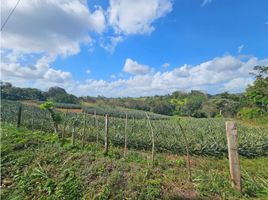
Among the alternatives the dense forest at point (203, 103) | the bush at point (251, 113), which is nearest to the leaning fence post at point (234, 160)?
the dense forest at point (203, 103)

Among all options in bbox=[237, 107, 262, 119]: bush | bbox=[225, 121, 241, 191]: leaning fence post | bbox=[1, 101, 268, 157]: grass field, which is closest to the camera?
bbox=[225, 121, 241, 191]: leaning fence post

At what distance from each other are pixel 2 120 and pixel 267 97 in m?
29.3

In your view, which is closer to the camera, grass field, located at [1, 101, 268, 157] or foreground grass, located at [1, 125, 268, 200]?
foreground grass, located at [1, 125, 268, 200]

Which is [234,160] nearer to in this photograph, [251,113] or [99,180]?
[99,180]

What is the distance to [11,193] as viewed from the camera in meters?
4.70

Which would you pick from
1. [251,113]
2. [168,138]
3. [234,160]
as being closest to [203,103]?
[251,113]

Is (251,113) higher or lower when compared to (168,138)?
higher

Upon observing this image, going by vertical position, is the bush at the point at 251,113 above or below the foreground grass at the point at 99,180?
above

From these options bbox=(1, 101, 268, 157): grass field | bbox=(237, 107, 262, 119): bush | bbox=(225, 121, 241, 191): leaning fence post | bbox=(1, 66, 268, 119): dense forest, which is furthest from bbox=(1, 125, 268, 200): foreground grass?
bbox=(237, 107, 262, 119): bush

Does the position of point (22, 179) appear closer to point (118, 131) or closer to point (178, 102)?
point (118, 131)

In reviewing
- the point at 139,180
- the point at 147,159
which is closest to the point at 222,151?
the point at 147,159

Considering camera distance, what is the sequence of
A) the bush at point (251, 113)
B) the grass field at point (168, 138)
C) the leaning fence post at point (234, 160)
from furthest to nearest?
the bush at point (251, 113), the grass field at point (168, 138), the leaning fence post at point (234, 160)

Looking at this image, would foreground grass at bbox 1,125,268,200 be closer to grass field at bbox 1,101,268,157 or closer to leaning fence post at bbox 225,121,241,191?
leaning fence post at bbox 225,121,241,191

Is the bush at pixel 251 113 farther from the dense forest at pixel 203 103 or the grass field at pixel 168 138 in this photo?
the grass field at pixel 168 138
